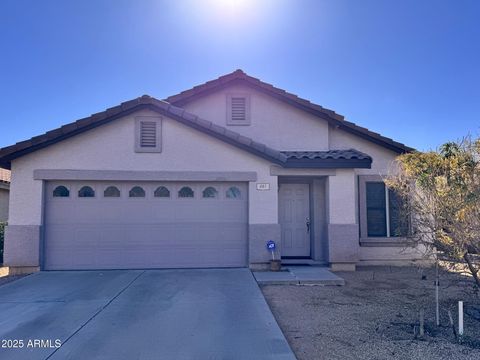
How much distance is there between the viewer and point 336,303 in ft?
21.5

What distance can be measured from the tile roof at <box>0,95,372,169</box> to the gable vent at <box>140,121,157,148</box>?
419 millimetres

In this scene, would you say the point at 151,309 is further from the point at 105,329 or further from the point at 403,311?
the point at 403,311

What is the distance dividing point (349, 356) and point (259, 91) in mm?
8695

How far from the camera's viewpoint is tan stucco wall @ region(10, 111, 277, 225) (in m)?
9.09

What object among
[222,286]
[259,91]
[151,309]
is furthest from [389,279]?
[259,91]

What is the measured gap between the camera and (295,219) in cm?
1071

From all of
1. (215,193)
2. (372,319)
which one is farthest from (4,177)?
(372,319)

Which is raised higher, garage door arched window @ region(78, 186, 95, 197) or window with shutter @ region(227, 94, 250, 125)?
window with shutter @ region(227, 94, 250, 125)

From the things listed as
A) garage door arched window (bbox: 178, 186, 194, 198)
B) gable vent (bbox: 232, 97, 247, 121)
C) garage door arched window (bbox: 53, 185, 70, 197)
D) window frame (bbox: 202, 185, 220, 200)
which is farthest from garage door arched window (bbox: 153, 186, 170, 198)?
gable vent (bbox: 232, 97, 247, 121)

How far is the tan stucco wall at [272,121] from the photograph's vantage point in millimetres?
11086

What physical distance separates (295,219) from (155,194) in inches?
170

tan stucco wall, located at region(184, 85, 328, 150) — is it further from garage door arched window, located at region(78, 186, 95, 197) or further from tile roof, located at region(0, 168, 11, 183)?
tile roof, located at region(0, 168, 11, 183)

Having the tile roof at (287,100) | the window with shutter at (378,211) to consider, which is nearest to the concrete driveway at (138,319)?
the window with shutter at (378,211)

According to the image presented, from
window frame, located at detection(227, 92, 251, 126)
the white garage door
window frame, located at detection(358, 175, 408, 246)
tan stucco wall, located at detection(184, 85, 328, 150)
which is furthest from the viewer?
window frame, located at detection(227, 92, 251, 126)
